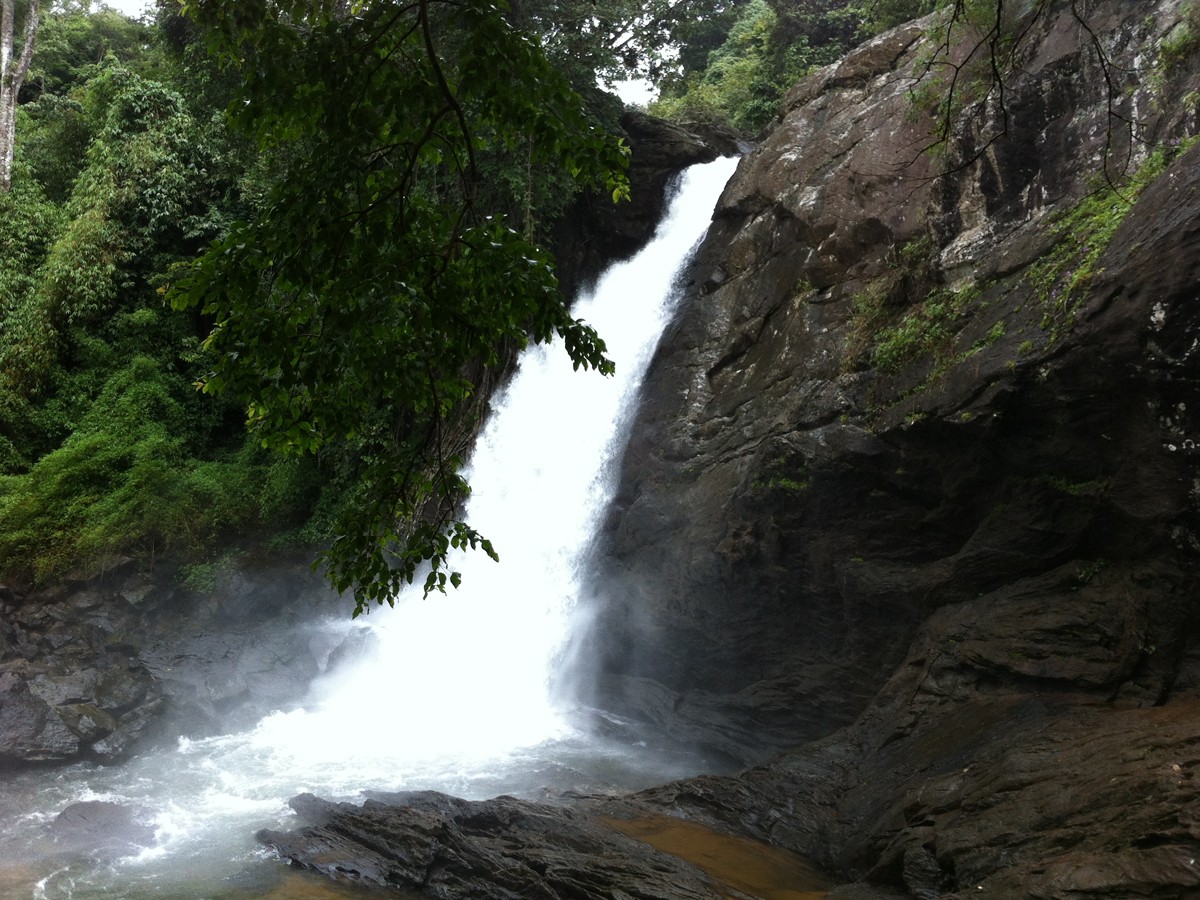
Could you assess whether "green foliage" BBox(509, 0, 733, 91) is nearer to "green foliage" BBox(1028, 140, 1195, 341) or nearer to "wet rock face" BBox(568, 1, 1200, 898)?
"wet rock face" BBox(568, 1, 1200, 898)

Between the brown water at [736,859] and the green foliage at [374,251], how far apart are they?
159 inches

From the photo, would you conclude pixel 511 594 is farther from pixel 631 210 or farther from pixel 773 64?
pixel 773 64

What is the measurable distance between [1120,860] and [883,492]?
4.53 meters

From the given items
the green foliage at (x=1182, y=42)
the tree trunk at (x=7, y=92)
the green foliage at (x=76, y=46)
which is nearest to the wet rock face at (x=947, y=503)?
the green foliage at (x=1182, y=42)

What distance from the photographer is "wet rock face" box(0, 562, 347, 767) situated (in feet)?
34.5

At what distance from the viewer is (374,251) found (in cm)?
361

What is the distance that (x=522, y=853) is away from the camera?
6637mm

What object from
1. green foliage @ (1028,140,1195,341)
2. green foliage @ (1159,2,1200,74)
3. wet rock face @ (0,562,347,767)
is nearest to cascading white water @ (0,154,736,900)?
wet rock face @ (0,562,347,767)

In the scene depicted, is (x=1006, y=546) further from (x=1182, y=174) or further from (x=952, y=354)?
(x=1182, y=174)

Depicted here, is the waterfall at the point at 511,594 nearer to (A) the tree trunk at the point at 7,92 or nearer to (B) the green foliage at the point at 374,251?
(B) the green foliage at the point at 374,251

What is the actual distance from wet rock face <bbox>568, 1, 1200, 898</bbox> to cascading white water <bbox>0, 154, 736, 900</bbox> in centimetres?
106

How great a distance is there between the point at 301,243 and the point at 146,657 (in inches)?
435

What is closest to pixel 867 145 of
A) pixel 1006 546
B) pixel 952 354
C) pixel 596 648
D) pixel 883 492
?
pixel 952 354

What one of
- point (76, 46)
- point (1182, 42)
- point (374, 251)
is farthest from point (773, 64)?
point (76, 46)
